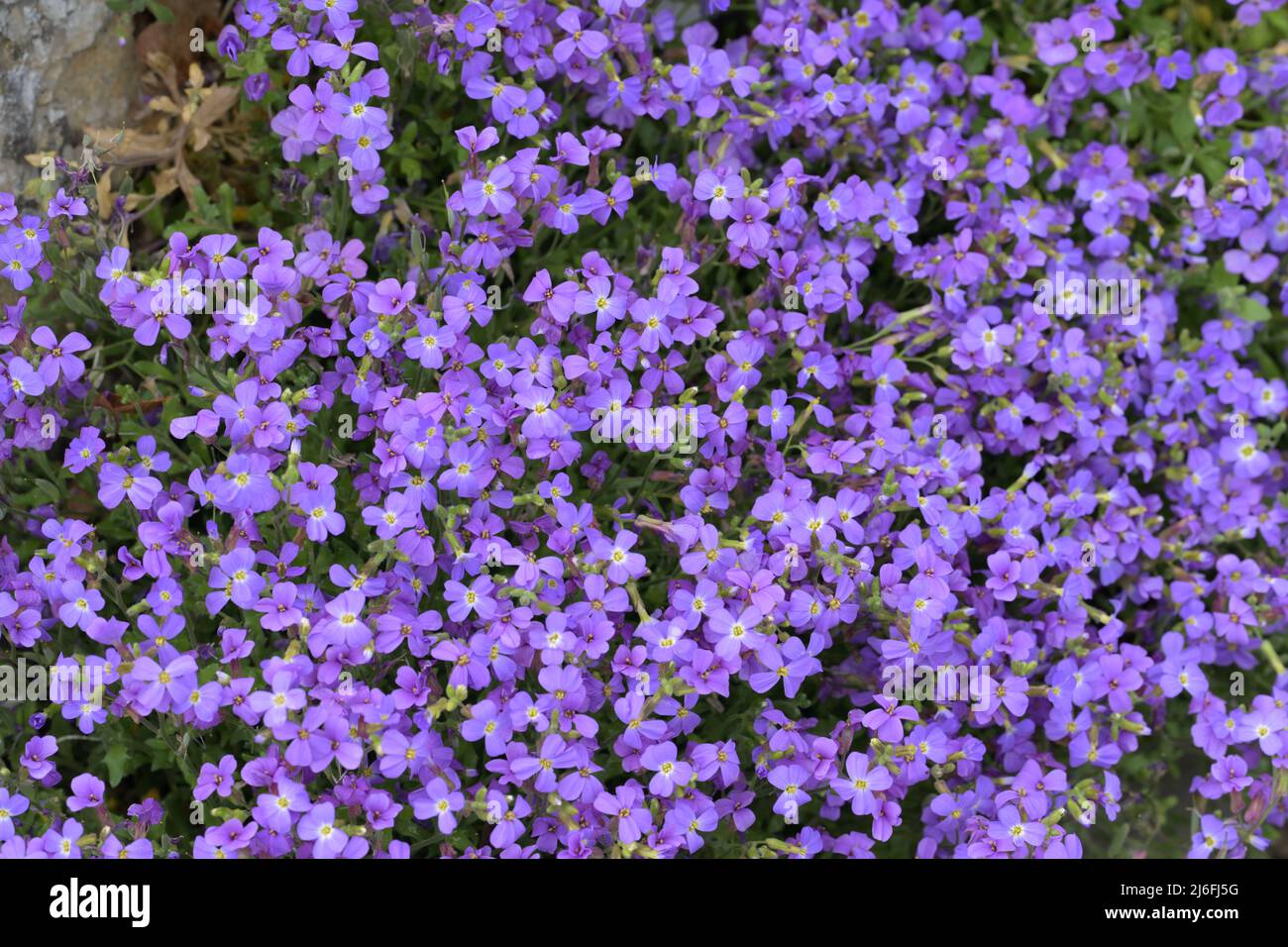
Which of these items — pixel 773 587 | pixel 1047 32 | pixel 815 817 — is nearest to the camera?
pixel 773 587

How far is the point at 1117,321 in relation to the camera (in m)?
4.22

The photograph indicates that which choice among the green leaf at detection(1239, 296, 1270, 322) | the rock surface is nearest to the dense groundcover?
the green leaf at detection(1239, 296, 1270, 322)

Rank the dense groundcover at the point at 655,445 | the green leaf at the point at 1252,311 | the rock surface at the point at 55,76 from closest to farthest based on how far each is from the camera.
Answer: the dense groundcover at the point at 655,445
the rock surface at the point at 55,76
the green leaf at the point at 1252,311

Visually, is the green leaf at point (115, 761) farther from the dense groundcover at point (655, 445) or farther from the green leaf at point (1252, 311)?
the green leaf at point (1252, 311)

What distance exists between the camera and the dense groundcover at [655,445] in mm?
3182

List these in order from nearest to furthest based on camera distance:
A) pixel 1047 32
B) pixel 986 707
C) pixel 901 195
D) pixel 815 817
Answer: pixel 986 707, pixel 815 817, pixel 901 195, pixel 1047 32

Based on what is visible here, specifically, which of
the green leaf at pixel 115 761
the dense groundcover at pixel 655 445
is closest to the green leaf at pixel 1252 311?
the dense groundcover at pixel 655 445

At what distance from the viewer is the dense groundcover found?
318cm

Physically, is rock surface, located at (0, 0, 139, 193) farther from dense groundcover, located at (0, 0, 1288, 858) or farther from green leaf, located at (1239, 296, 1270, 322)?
green leaf, located at (1239, 296, 1270, 322)

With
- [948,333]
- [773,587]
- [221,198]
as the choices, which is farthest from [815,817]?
[221,198]

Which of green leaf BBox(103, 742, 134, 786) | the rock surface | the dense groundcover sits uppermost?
the rock surface

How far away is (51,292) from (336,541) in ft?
4.15

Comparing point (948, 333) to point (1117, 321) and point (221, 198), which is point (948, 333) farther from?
point (221, 198)

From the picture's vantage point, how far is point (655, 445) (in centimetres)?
344
